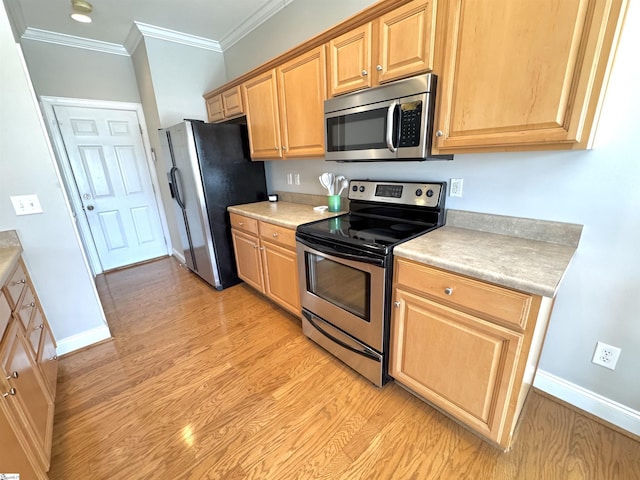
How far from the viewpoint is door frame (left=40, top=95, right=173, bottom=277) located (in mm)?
3059

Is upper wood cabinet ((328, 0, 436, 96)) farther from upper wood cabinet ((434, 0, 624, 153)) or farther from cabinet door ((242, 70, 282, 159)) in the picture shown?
cabinet door ((242, 70, 282, 159))

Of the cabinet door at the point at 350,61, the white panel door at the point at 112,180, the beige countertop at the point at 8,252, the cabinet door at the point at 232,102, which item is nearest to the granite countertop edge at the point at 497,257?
the cabinet door at the point at 350,61

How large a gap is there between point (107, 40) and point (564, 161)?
4.42 metres

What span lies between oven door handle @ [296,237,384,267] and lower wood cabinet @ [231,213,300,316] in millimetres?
255

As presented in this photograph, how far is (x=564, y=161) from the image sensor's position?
1274 millimetres

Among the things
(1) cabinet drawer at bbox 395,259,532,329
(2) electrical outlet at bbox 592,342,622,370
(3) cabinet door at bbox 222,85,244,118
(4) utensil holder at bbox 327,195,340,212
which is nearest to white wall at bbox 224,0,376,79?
(3) cabinet door at bbox 222,85,244,118

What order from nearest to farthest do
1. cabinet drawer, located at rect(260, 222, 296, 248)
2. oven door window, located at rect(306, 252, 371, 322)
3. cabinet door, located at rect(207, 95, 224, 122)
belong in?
1. oven door window, located at rect(306, 252, 371, 322)
2. cabinet drawer, located at rect(260, 222, 296, 248)
3. cabinet door, located at rect(207, 95, 224, 122)

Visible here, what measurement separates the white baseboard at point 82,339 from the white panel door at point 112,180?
1907mm

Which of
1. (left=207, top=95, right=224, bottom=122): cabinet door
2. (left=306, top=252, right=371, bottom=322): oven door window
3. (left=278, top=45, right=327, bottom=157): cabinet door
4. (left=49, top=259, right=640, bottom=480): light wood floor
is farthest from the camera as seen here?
(left=207, top=95, right=224, bottom=122): cabinet door

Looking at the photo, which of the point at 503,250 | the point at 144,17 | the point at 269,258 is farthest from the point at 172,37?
the point at 503,250

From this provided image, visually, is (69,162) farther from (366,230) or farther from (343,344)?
(343,344)

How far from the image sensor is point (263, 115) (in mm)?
2396

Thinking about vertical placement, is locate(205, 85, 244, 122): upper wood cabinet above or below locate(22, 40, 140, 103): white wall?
below

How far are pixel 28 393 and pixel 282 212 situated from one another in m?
1.78
